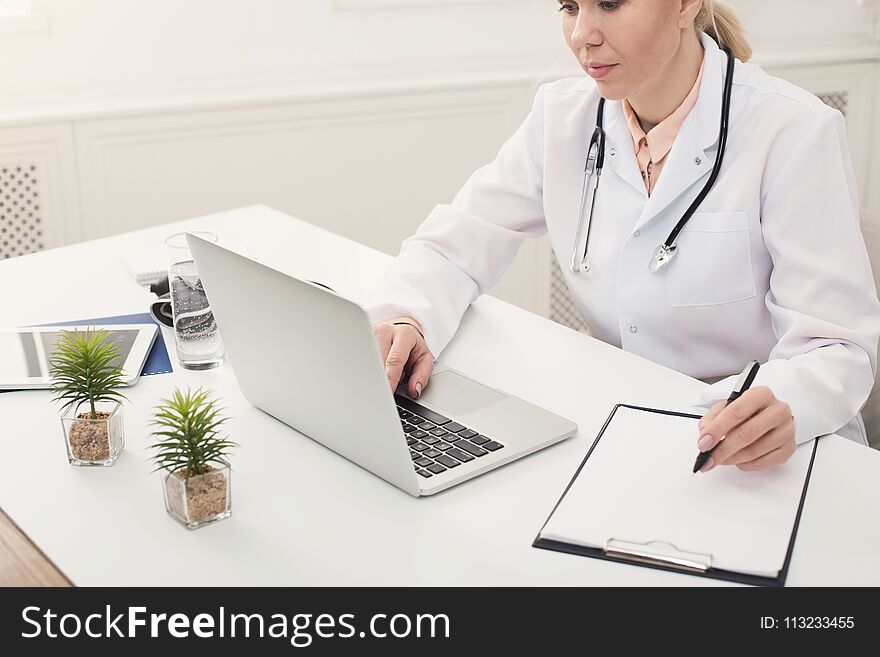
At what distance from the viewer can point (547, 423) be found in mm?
1253

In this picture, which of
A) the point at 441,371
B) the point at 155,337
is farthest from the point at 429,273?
the point at 155,337

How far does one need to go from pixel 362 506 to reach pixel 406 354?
0.33 meters

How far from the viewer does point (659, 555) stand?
980 millimetres

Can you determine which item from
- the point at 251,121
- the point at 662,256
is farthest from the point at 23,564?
the point at 251,121

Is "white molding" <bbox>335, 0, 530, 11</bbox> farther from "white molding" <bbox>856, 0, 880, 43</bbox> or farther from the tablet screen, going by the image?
the tablet screen

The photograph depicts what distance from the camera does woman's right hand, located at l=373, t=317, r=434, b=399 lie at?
135 cm

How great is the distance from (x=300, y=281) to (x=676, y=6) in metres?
0.78

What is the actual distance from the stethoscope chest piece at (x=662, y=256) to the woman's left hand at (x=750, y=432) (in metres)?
0.41

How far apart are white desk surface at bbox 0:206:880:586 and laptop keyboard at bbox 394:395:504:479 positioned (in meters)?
0.04

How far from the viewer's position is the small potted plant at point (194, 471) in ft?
3.40

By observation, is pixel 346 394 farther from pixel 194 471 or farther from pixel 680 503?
pixel 680 503

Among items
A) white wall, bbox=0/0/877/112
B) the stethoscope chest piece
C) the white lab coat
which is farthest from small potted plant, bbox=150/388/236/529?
white wall, bbox=0/0/877/112

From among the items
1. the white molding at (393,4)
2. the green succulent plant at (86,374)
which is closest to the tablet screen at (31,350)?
the green succulent plant at (86,374)

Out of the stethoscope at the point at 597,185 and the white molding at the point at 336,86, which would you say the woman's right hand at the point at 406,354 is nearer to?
the stethoscope at the point at 597,185
